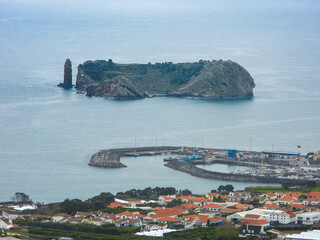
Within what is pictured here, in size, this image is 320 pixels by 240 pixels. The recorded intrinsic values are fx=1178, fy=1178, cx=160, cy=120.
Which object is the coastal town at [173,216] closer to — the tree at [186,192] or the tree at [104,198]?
the tree at [104,198]

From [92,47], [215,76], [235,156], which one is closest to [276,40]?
[92,47]

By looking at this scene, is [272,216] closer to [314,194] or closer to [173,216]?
[173,216]

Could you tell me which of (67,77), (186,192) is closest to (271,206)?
(186,192)

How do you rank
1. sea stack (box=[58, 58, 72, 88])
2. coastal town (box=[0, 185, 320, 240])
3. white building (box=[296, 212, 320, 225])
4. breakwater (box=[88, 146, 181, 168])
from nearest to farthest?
1. coastal town (box=[0, 185, 320, 240])
2. white building (box=[296, 212, 320, 225])
3. breakwater (box=[88, 146, 181, 168])
4. sea stack (box=[58, 58, 72, 88])

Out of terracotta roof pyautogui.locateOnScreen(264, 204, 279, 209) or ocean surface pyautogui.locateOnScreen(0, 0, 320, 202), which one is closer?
terracotta roof pyautogui.locateOnScreen(264, 204, 279, 209)

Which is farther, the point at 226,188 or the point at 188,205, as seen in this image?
the point at 226,188

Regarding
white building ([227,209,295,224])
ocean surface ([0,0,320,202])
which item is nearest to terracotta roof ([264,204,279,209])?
white building ([227,209,295,224])

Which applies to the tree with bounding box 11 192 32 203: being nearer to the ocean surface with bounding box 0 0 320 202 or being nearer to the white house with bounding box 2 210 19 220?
the ocean surface with bounding box 0 0 320 202
